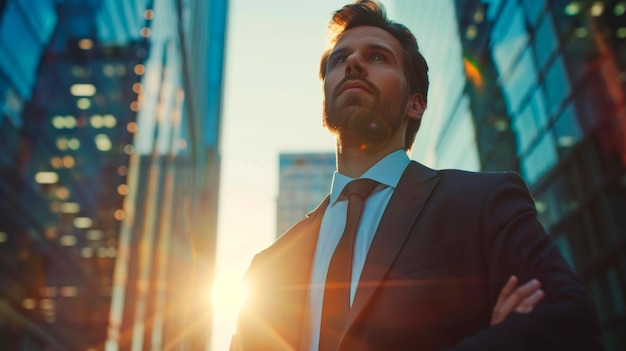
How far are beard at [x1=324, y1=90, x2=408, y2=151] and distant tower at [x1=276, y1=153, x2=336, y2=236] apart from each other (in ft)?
169

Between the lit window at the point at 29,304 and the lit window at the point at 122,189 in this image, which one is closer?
the lit window at the point at 29,304

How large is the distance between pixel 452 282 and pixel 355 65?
1.01m

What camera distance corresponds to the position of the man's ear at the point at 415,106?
2426 millimetres

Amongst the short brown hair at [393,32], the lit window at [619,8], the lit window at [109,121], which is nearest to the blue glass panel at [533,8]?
the lit window at [619,8]

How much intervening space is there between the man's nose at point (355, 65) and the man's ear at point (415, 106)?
0.30m

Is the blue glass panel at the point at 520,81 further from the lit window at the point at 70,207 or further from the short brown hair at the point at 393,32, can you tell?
the short brown hair at the point at 393,32

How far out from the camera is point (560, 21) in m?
17.4

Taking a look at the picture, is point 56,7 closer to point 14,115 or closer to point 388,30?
point 14,115

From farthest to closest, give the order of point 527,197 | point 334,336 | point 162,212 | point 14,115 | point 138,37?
point 162,212
point 138,37
point 14,115
point 527,197
point 334,336

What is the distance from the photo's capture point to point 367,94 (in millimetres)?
2201

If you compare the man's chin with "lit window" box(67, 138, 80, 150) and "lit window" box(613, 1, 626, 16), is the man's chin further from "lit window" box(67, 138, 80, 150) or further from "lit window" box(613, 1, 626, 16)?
"lit window" box(613, 1, 626, 16)

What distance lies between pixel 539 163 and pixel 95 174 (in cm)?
1557

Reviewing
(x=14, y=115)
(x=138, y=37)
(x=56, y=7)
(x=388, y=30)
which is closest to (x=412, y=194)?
(x=388, y=30)

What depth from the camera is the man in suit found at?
1.49 meters
